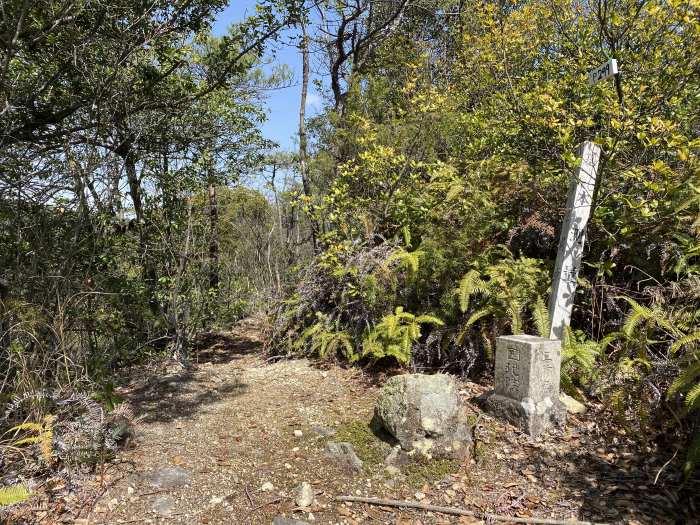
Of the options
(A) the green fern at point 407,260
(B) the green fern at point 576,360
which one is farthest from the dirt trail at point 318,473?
(A) the green fern at point 407,260

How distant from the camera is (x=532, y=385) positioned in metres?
4.04

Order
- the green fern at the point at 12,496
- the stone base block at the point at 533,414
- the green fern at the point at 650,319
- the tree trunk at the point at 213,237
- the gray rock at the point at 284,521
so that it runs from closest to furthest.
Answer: the green fern at the point at 12,496, the gray rock at the point at 284,521, the green fern at the point at 650,319, the stone base block at the point at 533,414, the tree trunk at the point at 213,237

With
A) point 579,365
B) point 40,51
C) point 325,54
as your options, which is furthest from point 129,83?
point 325,54

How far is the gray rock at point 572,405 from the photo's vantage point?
4316mm

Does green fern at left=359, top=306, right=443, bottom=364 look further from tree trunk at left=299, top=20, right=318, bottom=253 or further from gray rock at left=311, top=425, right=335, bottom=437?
tree trunk at left=299, top=20, right=318, bottom=253

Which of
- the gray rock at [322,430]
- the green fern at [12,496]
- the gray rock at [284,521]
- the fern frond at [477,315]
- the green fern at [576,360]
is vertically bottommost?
the gray rock at [284,521]

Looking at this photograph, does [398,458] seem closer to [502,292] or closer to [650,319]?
[502,292]

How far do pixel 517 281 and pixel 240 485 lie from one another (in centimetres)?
340

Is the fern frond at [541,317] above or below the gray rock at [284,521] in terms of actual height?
above

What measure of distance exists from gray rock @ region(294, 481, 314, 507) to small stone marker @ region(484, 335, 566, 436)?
1.89 meters

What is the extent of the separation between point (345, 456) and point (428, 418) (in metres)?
0.72

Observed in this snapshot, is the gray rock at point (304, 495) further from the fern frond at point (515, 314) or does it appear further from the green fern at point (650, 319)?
the green fern at point (650, 319)

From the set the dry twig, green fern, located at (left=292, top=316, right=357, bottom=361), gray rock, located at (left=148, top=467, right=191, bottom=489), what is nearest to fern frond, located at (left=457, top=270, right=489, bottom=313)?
green fern, located at (left=292, top=316, right=357, bottom=361)

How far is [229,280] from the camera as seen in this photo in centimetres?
782
